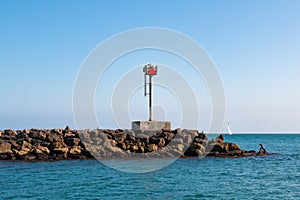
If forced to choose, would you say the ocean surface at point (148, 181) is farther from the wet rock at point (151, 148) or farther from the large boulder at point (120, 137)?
the large boulder at point (120, 137)

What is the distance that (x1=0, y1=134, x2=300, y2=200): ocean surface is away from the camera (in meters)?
20.5

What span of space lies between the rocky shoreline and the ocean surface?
2150 mm

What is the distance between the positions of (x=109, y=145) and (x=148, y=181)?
12.7m

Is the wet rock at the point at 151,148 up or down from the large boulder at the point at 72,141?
down

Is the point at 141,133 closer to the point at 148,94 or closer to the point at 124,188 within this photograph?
the point at 148,94

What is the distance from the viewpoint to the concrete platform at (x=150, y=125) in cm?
4097

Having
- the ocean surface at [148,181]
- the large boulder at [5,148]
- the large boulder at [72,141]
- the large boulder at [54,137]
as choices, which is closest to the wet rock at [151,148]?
the ocean surface at [148,181]

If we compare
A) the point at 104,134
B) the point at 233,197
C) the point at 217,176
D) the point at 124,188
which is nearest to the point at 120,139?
the point at 104,134

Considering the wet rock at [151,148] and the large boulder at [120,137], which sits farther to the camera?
the large boulder at [120,137]

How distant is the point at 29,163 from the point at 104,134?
8870 mm

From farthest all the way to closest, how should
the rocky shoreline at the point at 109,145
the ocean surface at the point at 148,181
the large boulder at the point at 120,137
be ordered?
the large boulder at the point at 120,137, the rocky shoreline at the point at 109,145, the ocean surface at the point at 148,181

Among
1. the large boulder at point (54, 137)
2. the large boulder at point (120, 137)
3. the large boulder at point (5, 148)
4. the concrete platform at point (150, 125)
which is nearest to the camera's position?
the large boulder at point (5, 148)

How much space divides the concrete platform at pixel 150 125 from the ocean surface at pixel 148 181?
7.96 m

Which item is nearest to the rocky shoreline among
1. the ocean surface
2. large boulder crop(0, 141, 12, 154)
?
large boulder crop(0, 141, 12, 154)
